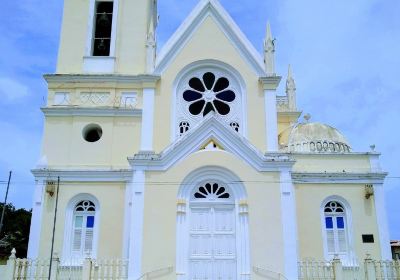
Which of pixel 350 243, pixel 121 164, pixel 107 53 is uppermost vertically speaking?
pixel 107 53

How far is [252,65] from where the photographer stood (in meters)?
21.7

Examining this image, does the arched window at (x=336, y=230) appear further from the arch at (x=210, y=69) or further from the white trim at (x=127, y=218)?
the white trim at (x=127, y=218)

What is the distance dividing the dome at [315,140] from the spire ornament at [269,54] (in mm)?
3214

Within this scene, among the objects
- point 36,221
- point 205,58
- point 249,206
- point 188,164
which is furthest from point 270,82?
point 36,221

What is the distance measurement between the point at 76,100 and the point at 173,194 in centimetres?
728

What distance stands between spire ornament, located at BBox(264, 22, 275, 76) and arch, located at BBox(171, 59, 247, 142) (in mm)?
1284

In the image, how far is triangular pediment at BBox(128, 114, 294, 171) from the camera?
19031 mm

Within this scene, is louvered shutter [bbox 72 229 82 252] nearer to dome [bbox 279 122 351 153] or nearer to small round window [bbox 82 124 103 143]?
small round window [bbox 82 124 103 143]

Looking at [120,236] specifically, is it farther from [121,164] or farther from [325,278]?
[325,278]

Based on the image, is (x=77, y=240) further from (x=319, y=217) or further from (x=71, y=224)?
(x=319, y=217)

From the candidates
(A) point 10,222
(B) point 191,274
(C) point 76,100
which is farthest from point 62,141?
(A) point 10,222

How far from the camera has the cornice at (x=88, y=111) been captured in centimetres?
2205

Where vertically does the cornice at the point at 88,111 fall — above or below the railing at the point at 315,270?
above

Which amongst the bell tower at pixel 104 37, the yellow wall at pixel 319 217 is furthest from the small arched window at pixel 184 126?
the yellow wall at pixel 319 217
